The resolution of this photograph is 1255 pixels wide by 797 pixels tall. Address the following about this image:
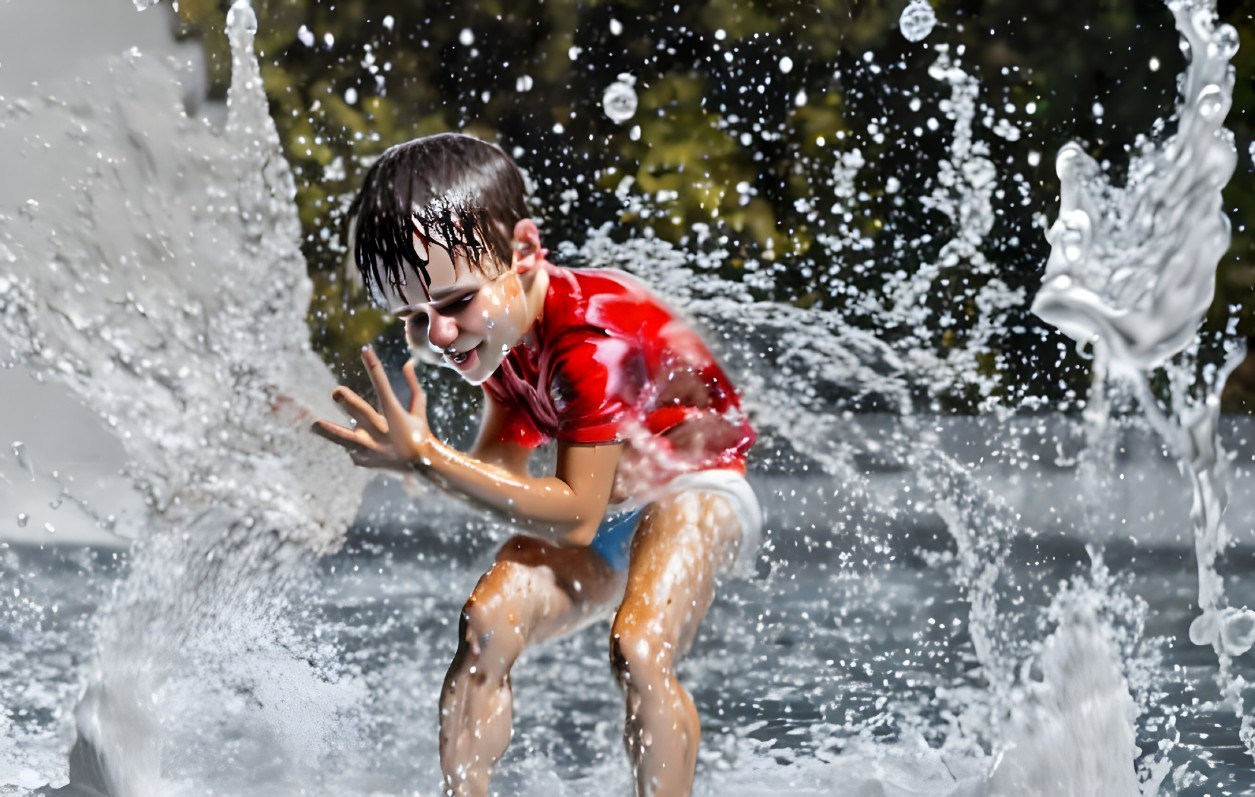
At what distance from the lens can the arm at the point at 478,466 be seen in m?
2.22

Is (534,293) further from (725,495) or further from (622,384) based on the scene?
(725,495)

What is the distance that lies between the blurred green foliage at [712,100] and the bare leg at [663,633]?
4.68 m

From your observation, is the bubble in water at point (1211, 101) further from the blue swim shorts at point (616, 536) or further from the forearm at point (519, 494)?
the forearm at point (519, 494)

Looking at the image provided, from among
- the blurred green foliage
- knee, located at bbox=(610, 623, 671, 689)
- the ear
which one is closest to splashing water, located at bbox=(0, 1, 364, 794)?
the blurred green foliage

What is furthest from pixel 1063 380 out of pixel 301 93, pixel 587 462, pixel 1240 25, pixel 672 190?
pixel 587 462

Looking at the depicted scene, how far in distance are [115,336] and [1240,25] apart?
5.16m

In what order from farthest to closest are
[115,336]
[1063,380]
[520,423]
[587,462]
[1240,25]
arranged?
1. [1063,380]
2. [1240,25]
3. [115,336]
4. [520,423]
5. [587,462]

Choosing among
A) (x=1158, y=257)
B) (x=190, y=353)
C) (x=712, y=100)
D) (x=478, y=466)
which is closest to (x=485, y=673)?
(x=478, y=466)

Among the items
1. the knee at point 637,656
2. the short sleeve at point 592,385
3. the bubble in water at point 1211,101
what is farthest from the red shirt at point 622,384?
the bubble in water at point 1211,101

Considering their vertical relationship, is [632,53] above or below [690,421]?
below

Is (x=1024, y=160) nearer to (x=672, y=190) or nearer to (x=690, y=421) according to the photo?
(x=672, y=190)

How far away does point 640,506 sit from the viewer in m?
2.65

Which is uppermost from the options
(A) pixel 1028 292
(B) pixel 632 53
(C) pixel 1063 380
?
(B) pixel 632 53

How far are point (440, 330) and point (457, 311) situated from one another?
2.6 inches
